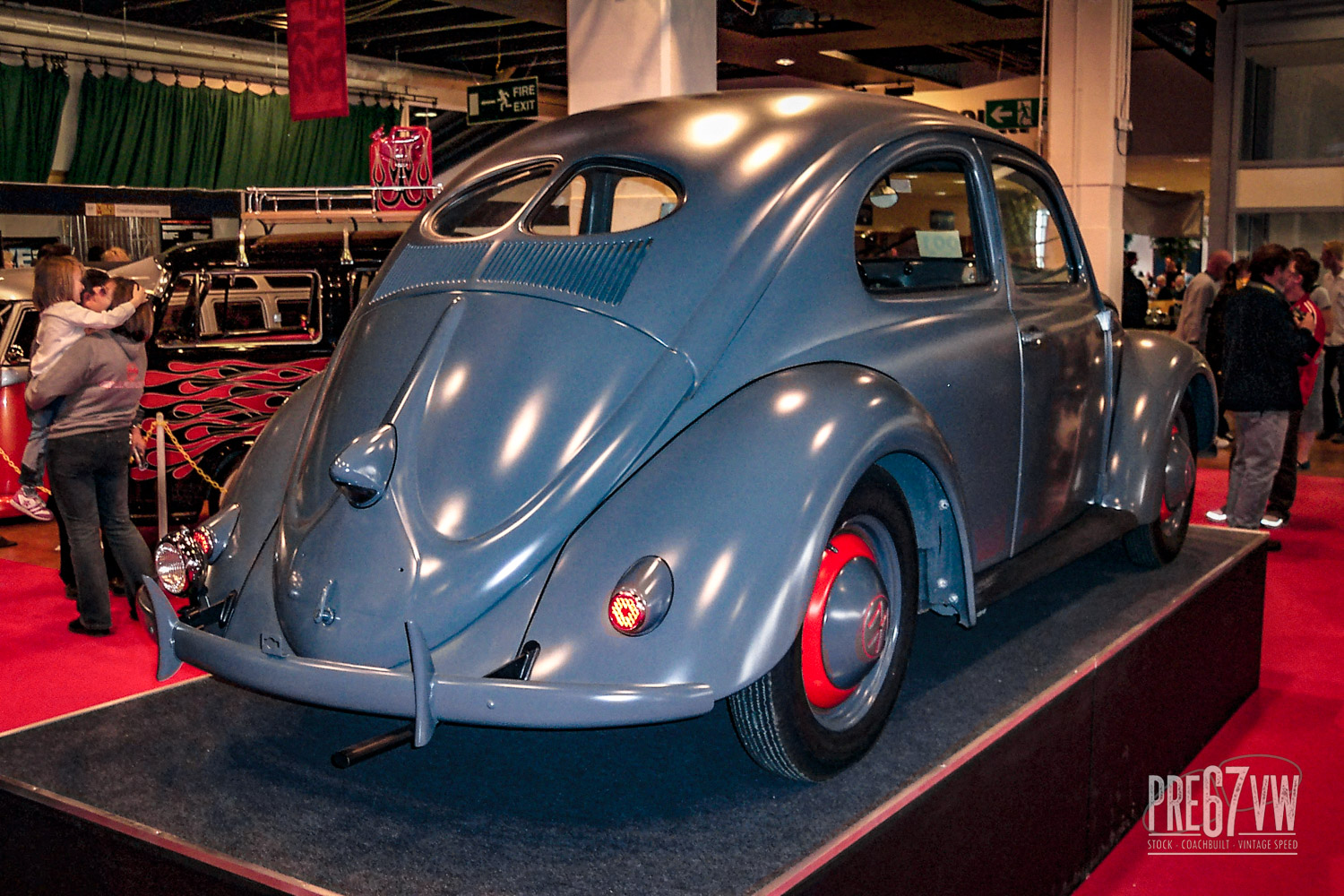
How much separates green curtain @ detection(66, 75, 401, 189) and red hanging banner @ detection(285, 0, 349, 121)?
6.79m

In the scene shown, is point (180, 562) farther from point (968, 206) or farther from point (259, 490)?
point (968, 206)

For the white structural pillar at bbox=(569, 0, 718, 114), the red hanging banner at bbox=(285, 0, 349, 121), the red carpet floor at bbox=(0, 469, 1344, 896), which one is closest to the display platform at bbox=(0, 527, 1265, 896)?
the red carpet floor at bbox=(0, 469, 1344, 896)

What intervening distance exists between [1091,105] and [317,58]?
6337mm

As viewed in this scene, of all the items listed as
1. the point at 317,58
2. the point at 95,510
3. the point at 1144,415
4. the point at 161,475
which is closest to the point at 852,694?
the point at 1144,415

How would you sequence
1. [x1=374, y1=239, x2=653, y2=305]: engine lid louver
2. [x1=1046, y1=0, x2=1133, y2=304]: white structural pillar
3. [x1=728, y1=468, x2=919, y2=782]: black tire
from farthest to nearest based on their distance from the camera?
[x1=1046, y1=0, x2=1133, y2=304]: white structural pillar, [x1=374, y1=239, x2=653, y2=305]: engine lid louver, [x1=728, y1=468, x2=919, y2=782]: black tire

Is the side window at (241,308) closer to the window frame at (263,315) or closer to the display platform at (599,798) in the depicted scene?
the window frame at (263,315)

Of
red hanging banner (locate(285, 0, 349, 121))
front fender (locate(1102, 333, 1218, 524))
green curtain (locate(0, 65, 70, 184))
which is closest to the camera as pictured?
front fender (locate(1102, 333, 1218, 524))

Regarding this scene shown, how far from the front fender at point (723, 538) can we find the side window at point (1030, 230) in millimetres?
1245

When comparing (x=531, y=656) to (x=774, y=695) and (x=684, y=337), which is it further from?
(x=684, y=337)

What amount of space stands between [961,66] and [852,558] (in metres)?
18.2

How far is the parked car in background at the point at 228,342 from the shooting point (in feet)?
21.1

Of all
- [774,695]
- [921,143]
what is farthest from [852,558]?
[921,143]

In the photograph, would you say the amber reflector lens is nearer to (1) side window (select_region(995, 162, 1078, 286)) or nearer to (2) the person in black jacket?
(1) side window (select_region(995, 162, 1078, 286))

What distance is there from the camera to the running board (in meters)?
3.10
